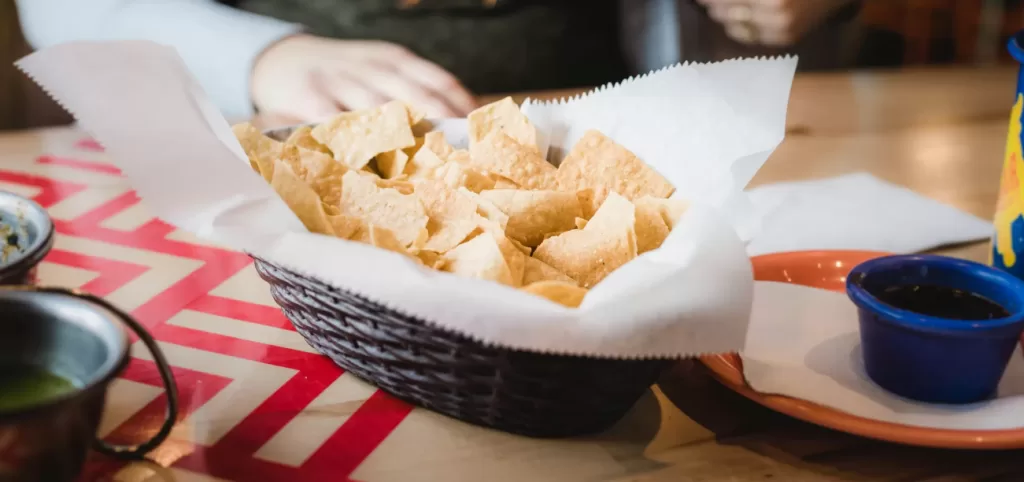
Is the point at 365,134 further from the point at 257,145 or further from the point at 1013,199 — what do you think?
the point at 1013,199

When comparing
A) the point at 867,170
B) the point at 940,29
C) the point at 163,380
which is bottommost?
the point at 940,29

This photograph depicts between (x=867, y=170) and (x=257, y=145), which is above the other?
(x=257, y=145)

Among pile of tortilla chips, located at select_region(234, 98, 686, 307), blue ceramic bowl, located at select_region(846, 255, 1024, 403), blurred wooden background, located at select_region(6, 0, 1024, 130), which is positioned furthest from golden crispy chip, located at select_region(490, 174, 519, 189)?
blurred wooden background, located at select_region(6, 0, 1024, 130)

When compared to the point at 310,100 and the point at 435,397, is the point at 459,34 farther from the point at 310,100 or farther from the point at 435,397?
the point at 435,397

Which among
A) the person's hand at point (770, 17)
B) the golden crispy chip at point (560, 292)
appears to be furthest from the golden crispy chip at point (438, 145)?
the person's hand at point (770, 17)

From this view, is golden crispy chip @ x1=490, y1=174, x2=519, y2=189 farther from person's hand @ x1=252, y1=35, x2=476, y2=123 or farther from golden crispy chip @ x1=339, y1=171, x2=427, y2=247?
person's hand @ x1=252, y1=35, x2=476, y2=123

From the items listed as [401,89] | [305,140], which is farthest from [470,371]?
[401,89]

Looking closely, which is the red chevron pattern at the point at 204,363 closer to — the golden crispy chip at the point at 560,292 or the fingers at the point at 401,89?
the golden crispy chip at the point at 560,292

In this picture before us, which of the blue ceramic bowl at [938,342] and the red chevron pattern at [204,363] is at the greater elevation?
the blue ceramic bowl at [938,342]
